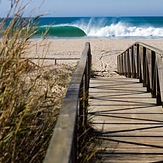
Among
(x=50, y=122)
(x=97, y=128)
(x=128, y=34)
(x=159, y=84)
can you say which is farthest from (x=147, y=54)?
(x=128, y=34)

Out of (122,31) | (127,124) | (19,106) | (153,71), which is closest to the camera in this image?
(19,106)

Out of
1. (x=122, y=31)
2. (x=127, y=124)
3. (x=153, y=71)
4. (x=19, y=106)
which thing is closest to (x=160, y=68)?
(x=153, y=71)

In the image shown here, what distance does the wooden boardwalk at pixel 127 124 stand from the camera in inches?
152

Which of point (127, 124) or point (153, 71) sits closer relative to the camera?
point (127, 124)

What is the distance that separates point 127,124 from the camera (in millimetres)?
4957

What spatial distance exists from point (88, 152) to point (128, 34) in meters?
52.0

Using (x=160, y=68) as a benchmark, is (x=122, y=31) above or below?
above

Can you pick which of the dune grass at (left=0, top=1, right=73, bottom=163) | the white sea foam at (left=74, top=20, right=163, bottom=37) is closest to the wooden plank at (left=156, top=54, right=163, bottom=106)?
the dune grass at (left=0, top=1, right=73, bottom=163)

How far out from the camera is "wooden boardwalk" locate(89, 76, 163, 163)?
386 centimetres

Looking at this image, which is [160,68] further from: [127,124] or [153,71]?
[127,124]

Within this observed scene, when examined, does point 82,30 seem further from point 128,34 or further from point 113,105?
point 113,105

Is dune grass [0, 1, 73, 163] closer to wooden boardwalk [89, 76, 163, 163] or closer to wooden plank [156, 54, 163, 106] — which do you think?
wooden boardwalk [89, 76, 163, 163]

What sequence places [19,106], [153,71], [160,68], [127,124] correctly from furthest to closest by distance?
[153,71]
[160,68]
[127,124]
[19,106]

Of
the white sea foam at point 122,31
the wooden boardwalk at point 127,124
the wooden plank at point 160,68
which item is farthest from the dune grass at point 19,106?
the white sea foam at point 122,31
